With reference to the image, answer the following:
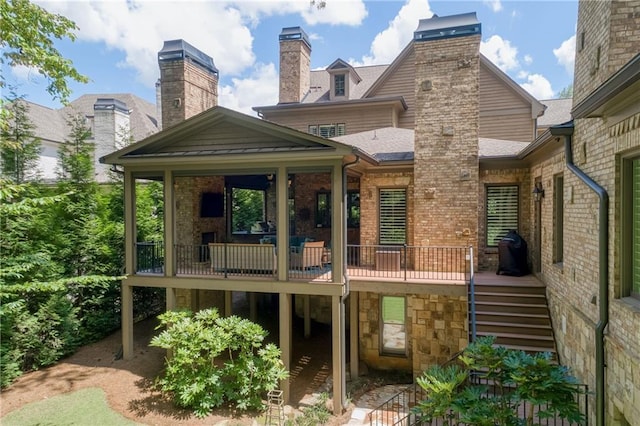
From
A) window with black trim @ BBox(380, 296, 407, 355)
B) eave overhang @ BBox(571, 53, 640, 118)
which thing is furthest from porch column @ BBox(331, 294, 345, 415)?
eave overhang @ BBox(571, 53, 640, 118)

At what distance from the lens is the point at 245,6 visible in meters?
10.5

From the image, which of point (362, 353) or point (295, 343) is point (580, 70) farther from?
point (295, 343)

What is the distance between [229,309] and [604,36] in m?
10.5

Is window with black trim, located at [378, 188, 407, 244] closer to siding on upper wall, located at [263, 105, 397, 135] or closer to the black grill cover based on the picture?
the black grill cover

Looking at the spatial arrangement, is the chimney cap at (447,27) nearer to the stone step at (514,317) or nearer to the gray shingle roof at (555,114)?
the stone step at (514,317)

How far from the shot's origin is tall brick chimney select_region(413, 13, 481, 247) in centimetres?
1002

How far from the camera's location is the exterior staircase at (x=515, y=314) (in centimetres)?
741

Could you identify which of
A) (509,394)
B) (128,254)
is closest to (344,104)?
(128,254)

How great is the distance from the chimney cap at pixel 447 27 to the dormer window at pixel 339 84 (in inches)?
247

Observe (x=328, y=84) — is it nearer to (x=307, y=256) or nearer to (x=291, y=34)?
(x=291, y=34)

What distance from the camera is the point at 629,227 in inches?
182

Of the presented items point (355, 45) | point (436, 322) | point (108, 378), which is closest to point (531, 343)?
point (436, 322)

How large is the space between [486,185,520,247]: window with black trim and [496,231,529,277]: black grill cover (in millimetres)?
651

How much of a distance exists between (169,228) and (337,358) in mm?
5203
